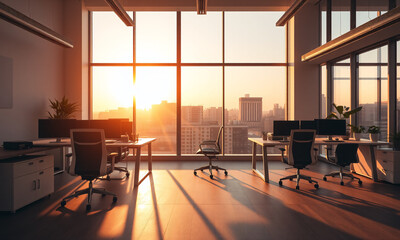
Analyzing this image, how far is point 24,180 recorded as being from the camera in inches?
140

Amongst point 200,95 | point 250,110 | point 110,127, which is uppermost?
point 200,95

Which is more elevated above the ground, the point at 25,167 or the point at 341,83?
the point at 341,83

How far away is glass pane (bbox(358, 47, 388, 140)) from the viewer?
541 cm

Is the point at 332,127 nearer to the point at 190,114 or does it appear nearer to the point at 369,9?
the point at 369,9

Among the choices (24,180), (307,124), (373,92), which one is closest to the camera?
(24,180)

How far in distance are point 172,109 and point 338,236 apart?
5680 mm

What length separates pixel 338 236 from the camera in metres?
2.75

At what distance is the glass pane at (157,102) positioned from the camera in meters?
7.62

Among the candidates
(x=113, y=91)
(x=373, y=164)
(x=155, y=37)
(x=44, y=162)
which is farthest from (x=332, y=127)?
(x=113, y=91)

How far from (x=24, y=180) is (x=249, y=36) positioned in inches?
258

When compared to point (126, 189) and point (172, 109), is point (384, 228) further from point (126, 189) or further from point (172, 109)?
point (172, 109)

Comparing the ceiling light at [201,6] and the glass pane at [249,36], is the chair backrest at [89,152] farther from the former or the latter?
the glass pane at [249,36]

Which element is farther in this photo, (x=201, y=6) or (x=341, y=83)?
(x=341, y=83)

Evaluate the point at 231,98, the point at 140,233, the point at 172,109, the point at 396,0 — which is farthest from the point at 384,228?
the point at 172,109
